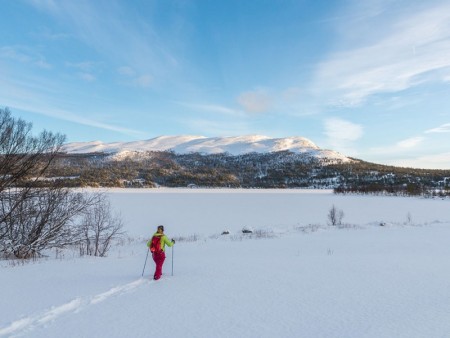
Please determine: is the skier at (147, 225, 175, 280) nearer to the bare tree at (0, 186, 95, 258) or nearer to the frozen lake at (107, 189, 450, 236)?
the bare tree at (0, 186, 95, 258)

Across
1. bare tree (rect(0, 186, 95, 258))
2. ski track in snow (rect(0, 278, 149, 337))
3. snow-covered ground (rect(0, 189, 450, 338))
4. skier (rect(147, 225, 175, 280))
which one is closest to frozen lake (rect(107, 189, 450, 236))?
bare tree (rect(0, 186, 95, 258))

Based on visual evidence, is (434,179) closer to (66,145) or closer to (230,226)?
(230,226)

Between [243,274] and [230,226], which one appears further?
[230,226]

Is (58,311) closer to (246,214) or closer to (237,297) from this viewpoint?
(237,297)

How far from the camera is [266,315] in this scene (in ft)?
18.3

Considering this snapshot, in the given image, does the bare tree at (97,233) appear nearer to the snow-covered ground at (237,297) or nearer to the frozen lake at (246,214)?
the snow-covered ground at (237,297)

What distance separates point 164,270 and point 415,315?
6.58 m

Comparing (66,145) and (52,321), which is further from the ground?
(66,145)

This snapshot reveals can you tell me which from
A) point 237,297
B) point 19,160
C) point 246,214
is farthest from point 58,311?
point 246,214

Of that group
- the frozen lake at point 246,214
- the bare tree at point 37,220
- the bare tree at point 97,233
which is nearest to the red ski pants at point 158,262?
the bare tree at point 97,233

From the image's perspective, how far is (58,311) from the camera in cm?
582

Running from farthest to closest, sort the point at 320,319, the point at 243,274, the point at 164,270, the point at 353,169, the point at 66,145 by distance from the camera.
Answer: the point at 353,169, the point at 66,145, the point at 164,270, the point at 243,274, the point at 320,319

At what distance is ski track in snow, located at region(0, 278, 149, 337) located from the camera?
5.04m

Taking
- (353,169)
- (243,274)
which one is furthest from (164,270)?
(353,169)
